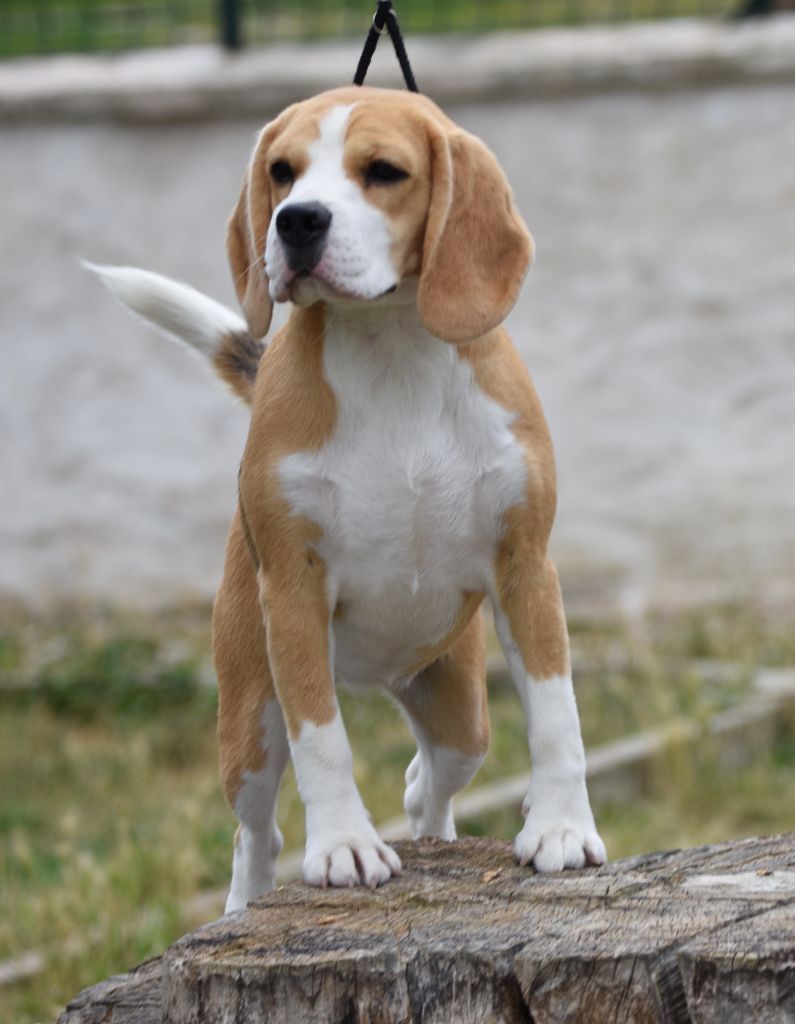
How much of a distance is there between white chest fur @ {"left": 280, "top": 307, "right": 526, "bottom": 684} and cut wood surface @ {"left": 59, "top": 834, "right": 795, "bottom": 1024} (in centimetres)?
59

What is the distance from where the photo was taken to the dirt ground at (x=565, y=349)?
8602mm

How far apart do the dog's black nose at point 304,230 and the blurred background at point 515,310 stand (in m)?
4.96

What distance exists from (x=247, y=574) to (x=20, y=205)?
249 inches

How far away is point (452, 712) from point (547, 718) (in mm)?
472

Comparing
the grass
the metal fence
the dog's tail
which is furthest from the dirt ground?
the dog's tail

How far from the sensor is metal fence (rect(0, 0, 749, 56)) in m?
9.22

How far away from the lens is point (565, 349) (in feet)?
28.8

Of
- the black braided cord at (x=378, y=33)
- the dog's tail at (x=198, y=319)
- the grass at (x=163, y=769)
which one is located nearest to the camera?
the black braided cord at (x=378, y=33)

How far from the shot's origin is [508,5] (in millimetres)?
9539

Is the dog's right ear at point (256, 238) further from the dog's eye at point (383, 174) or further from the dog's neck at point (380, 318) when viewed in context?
the dog's eye at point (383, 174)

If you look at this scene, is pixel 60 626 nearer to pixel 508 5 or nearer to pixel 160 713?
pixel 160 713

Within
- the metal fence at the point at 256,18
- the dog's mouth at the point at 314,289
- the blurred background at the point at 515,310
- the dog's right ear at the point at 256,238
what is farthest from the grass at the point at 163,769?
the metal fence at the point at 256,18

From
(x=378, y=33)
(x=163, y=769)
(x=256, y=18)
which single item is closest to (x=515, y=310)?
(x=256, y=18)

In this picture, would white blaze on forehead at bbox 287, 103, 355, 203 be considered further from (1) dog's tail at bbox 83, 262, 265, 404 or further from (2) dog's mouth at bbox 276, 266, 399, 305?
(1) dog's tail at bbox 83, 262, 265, 404
